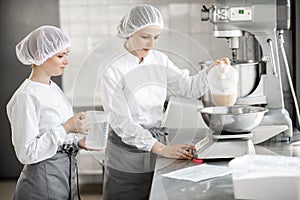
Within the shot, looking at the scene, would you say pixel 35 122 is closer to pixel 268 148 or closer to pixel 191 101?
pixel 191 101

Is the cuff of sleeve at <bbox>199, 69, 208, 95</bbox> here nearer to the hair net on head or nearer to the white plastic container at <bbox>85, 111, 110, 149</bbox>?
the white plastic container at <bbox>85, 111, 110, 149</bbox>

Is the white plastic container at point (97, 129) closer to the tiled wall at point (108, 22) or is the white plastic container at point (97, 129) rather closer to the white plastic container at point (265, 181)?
the white plastic container at point (265, 181)

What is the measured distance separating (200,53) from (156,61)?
17cm

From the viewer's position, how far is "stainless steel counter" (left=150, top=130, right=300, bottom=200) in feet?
5.65

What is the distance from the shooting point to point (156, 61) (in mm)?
2256

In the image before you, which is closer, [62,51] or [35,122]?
[35,122]

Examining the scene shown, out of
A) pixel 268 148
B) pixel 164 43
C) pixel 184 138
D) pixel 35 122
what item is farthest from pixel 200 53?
pixel 35 122

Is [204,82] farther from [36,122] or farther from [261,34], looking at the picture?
[36,122]

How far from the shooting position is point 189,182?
6.10 feet

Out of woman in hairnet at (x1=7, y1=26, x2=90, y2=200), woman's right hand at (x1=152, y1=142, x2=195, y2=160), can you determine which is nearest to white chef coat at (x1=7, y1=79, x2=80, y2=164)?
woman in hairnet at (x1=7, y1=26, x2=90, y2=200)

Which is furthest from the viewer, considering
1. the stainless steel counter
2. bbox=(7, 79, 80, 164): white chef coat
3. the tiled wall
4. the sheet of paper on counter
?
the tiled wall

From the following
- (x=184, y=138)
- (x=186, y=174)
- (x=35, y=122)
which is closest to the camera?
(x=186, y=174)

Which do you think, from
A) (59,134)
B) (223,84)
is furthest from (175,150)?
(59,134)

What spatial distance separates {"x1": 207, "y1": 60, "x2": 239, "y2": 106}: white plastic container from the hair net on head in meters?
0.60
